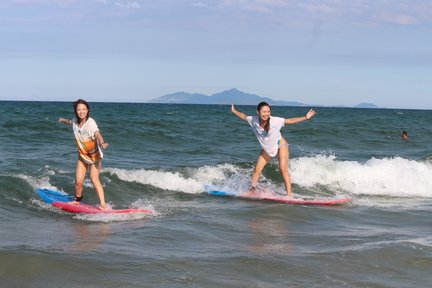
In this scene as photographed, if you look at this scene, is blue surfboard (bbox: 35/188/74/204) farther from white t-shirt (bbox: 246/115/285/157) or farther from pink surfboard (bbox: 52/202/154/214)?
white t-shirt (bbox: 246/115/285/157)

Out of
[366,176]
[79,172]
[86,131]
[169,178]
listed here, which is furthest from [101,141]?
[366,176]

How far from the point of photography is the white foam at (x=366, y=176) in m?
14.1

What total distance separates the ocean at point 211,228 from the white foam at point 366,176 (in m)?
0.03

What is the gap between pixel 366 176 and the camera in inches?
595

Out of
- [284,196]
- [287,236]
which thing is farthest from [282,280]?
[284,196]

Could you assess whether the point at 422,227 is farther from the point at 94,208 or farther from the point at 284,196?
the point at 94,208

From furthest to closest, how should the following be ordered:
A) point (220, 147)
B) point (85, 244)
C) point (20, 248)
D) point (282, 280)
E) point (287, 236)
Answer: point (220, 147)
point (287, 236)
point (85, 244)
point (20, 248)
point (282, 280)

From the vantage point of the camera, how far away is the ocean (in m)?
5.98

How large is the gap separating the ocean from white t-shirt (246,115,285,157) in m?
1.07

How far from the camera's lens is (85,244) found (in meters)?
6.98

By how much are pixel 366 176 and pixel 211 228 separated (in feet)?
25.6

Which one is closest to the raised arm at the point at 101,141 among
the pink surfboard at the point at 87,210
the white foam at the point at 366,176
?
the pink surfboard at the point at 87,210

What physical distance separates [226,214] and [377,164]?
7.64m

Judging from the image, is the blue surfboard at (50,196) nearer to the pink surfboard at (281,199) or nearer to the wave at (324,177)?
the wave at (324,177)
